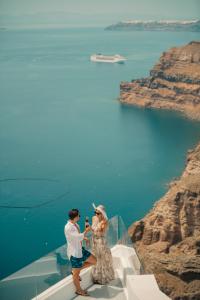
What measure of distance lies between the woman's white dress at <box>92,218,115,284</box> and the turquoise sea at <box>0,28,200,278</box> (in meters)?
14.0

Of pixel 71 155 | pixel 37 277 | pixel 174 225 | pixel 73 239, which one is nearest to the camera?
pixel 37 277

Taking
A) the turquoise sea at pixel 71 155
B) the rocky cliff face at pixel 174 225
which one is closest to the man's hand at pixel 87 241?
the rocky cliff face at pixel 174 225

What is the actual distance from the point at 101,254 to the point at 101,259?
0.17ft

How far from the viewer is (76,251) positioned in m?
5.53

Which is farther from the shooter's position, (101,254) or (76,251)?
(101,254)

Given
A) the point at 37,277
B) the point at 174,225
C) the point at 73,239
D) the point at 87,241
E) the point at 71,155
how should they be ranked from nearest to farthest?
the point at 37,277 < the point at 73,239 < the point at 87,241 < the point at 174,225 < the point at 71,155

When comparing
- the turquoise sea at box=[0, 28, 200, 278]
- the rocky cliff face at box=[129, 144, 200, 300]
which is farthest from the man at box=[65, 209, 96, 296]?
the turquoise sea at box=[0, 28, 200, 278]

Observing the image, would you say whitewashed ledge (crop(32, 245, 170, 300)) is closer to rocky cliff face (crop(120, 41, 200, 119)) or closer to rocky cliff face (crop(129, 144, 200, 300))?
rocky cliff face (crop(129, 144, 200, 300))

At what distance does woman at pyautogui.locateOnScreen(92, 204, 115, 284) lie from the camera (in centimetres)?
573

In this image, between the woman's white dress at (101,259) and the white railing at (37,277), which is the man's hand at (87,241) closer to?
the woman's white dress at (101,259)

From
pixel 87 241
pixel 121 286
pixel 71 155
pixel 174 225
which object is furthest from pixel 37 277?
pixel 71 155

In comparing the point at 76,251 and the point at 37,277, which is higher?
the point at 76,251

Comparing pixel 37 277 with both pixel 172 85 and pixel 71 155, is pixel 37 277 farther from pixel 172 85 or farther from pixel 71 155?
pixel 172 85

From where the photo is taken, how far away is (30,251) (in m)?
21.3
